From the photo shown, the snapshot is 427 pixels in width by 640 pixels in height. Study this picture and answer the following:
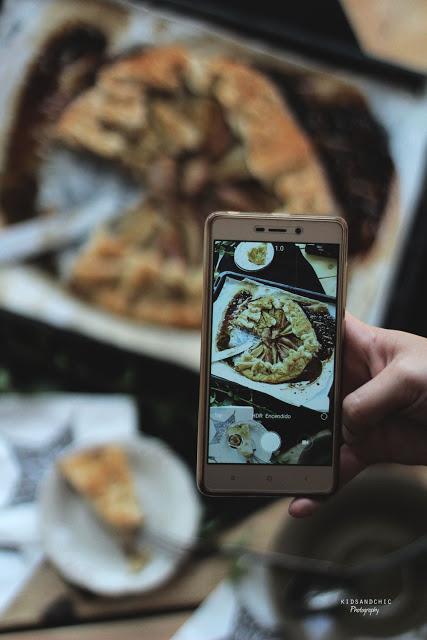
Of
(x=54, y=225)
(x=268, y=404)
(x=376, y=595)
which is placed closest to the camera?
(x=268, y=404)

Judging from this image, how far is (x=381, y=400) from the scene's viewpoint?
1.66ft

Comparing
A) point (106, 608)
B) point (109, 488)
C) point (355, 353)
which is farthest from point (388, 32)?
point (106, 608)

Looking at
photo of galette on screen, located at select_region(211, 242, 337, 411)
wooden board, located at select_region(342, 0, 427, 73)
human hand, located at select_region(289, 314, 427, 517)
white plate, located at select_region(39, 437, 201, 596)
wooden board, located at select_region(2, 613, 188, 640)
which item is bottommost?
wooden board, located at select_region(2, 613, 188, 640)

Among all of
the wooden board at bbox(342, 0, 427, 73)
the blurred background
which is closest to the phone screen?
the blurred background

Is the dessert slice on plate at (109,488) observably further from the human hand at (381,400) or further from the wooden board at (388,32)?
the wooden board at (388,32)

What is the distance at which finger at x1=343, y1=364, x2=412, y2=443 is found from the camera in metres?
0.50

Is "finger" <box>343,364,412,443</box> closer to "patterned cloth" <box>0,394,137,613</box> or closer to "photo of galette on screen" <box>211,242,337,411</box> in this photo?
"photo of galette on screen" <box>211,242,337,411</box>

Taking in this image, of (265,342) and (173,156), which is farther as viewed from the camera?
(173,156)

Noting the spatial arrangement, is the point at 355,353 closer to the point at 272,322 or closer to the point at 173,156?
the point at 272,322

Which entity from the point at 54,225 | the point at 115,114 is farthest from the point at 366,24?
the point at 54,225

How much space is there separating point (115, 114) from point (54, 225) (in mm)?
144

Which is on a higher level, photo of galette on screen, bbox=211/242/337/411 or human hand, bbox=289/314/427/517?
photo of galette on screen, bbox=211/242/337/411

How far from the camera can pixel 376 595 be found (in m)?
0.76

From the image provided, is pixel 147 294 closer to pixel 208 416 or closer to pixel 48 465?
pixel 48 465
